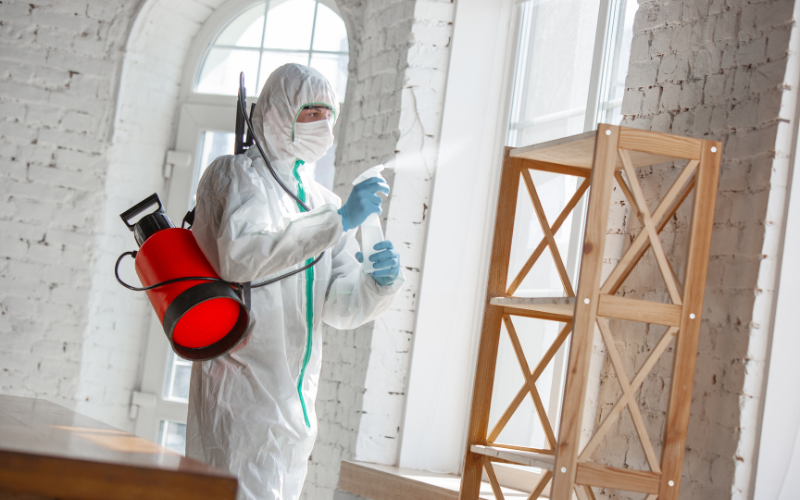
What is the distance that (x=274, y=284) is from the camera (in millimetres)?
1695

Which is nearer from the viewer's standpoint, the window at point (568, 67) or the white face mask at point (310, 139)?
the white face mask at point (310, 139)

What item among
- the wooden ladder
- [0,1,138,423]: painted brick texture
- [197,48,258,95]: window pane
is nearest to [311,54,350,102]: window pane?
[197,48,258,95]: window pane

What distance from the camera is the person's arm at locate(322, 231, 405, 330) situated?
183 cm

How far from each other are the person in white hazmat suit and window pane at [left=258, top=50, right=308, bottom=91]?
138 centimetres

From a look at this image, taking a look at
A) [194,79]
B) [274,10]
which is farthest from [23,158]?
[274,10]

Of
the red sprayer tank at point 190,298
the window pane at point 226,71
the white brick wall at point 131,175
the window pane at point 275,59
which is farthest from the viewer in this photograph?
the window pane at point 226,71

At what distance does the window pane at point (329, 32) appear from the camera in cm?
313

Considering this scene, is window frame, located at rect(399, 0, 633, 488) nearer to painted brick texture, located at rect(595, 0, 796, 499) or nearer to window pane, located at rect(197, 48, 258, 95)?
painted brick texture, located at rect(595, 0, 796, 499)

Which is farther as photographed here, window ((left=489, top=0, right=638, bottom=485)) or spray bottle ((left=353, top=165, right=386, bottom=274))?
window ((left=489, top=0, right=638, bottom=485))

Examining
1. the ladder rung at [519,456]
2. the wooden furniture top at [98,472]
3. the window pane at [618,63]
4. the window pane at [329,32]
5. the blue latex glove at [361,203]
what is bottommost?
the ladder rung at [519,456]

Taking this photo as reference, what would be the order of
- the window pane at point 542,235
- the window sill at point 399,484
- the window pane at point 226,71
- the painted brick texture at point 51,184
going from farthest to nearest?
the window pane at point 226,71 < the painted brick texture at point 51,184 < the window pane at point 542,235 < the window sill at point 399,484

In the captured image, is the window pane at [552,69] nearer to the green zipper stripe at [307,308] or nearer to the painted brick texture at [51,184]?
the green zipper stripe at [307,308]

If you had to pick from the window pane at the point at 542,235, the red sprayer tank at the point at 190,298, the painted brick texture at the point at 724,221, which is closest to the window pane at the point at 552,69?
the window pane at the point at 542,235

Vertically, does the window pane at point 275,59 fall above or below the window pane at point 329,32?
below
